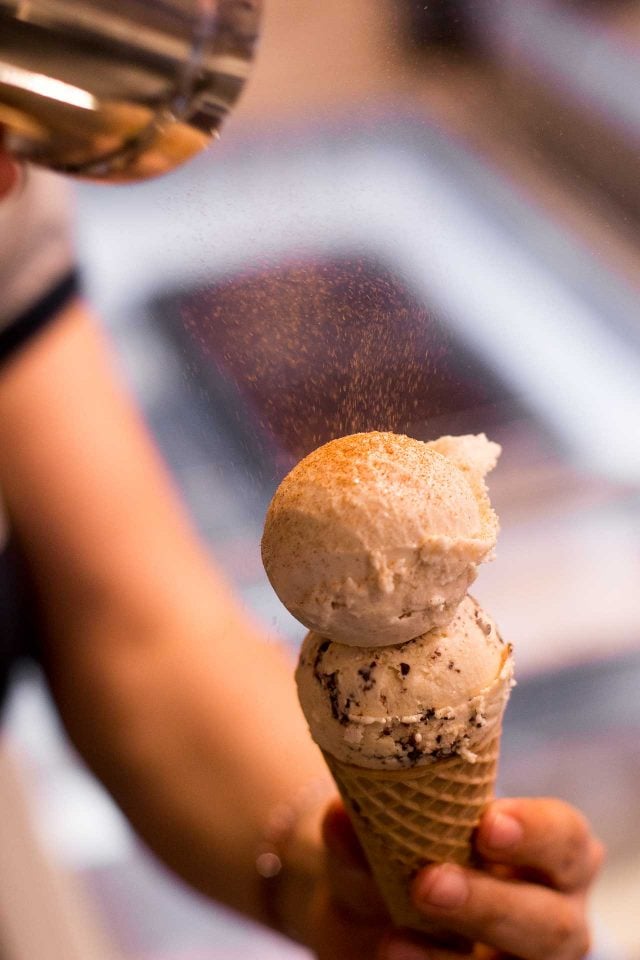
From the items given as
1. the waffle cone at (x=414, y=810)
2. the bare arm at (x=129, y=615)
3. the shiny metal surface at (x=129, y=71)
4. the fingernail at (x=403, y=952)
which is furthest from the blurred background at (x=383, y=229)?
the bare arm at (x=129, y=615)

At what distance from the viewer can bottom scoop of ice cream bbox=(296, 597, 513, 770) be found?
60cm

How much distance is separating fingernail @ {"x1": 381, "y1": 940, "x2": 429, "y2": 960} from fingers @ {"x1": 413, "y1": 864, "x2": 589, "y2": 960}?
1.8 inches

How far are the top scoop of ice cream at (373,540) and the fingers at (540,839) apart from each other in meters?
0.24

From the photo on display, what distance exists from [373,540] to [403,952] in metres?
0.41

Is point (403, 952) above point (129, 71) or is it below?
below

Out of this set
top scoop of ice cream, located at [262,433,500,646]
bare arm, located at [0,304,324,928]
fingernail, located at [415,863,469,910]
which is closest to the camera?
top scoop of ice cream, located at [262,433,500,646]

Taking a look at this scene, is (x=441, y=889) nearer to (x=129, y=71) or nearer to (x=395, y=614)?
(x=395, y=614)

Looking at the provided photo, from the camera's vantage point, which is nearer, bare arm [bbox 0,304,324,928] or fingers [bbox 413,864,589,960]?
fingers [bbox 413,864,589,960]

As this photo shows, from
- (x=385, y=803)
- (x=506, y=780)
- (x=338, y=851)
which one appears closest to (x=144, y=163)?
(x=385, y=803)

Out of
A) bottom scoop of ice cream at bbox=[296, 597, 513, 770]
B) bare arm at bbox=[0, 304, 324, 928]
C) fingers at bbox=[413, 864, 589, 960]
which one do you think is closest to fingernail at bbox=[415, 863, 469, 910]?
fingers at bbox=[413, 864, 589, 960]

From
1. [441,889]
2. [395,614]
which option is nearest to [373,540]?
[395,614]

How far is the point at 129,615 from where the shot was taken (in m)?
1.32

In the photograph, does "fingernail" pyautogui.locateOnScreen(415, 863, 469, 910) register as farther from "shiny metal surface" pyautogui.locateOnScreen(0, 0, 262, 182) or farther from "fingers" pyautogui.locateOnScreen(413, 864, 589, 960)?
"shiny metal surface" pyautogui.locateOnScreen(0, 0, 262, 182)

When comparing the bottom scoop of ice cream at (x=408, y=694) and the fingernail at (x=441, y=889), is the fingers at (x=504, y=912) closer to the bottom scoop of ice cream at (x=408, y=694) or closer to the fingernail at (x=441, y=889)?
the fingernail at (x=441, y=889)
